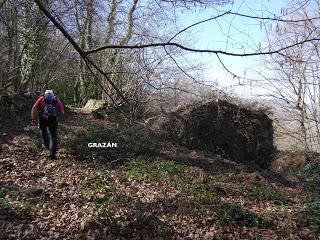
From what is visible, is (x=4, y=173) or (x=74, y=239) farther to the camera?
(x=4, y=173)

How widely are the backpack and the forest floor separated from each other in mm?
1119

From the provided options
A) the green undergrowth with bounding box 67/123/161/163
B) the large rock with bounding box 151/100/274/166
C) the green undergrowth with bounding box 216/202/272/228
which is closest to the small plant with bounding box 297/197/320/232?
the green undergrowth with bounding box 216/202/272/228

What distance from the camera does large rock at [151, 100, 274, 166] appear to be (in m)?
14.1

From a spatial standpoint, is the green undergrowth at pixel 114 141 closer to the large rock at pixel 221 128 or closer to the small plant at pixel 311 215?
the large rock at pixel 221 128

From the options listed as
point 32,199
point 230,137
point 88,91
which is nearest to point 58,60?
point 88,91

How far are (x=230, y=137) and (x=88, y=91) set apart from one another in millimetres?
8152

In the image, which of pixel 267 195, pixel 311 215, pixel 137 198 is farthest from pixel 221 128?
pixel 311 215

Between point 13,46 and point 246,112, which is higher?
point 13,46

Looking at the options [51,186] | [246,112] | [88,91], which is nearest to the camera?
[51,186]

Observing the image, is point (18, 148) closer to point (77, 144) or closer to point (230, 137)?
Result: point (77, 144)

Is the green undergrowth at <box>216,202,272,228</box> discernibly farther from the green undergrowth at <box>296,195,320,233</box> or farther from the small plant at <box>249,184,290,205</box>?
the small plant at <box>249,184,290,205</box>

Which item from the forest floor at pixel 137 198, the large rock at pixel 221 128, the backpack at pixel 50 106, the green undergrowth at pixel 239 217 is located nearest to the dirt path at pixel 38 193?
the forest floor at pixel 137 198

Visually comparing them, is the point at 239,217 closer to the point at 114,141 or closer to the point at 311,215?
the point at 311,215

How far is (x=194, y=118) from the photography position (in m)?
14.3
